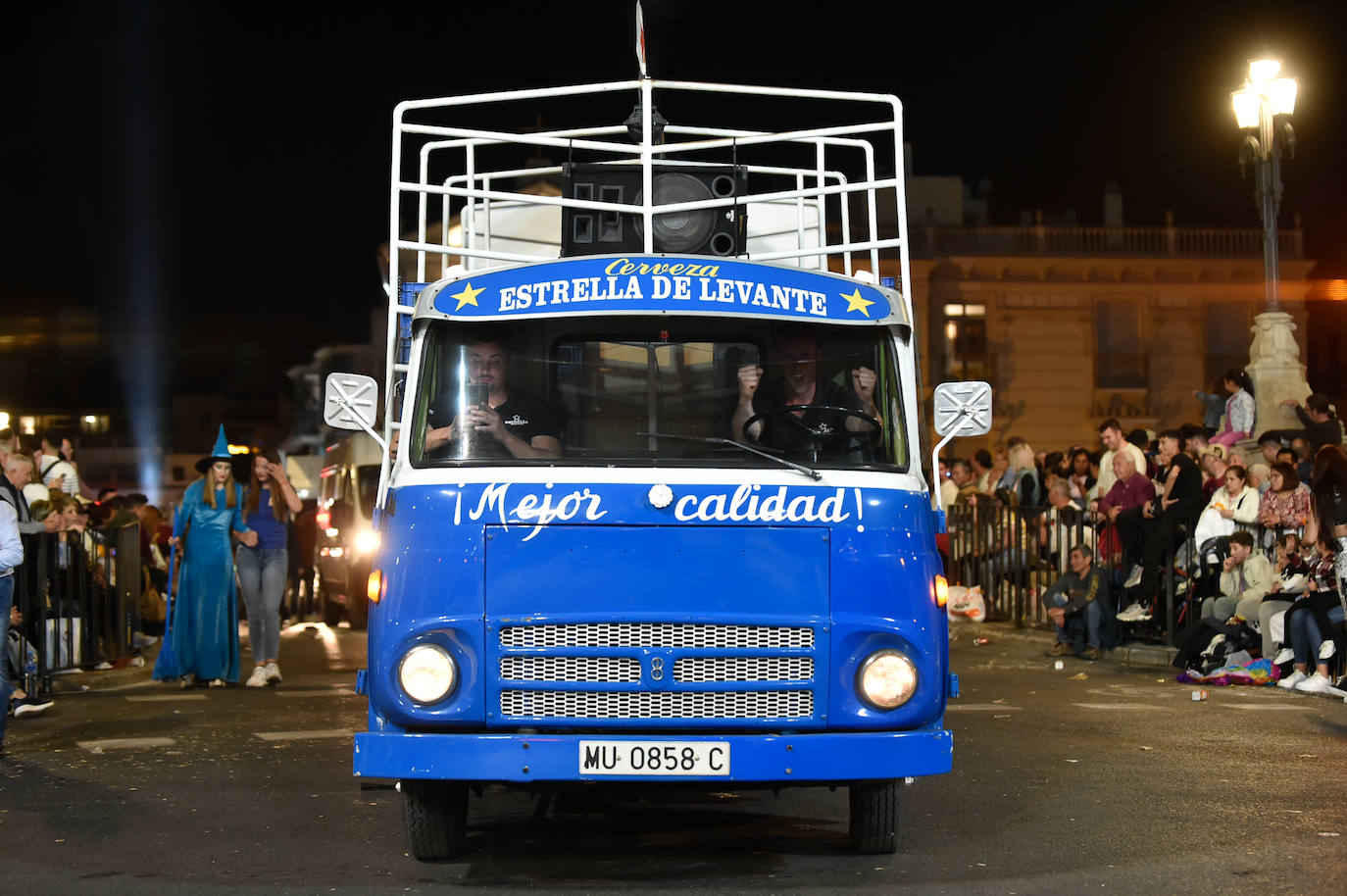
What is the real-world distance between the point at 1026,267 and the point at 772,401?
45.8 m

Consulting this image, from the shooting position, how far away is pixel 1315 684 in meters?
13.1

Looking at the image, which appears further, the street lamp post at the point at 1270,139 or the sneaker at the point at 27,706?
the street lamp post at the point at 1270,139

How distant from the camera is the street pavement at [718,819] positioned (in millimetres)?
6938

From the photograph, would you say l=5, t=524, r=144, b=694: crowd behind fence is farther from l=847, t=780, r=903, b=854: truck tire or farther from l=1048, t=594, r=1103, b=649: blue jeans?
l=1048, t=594, r=1103, b=649: blue jeans

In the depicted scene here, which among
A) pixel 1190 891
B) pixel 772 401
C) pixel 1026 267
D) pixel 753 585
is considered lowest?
pixel 1190 891

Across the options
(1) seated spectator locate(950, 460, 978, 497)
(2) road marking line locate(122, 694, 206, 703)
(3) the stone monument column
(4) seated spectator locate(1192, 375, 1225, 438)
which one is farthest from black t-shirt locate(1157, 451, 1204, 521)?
(2) road marking line locate(122, 694, 206, 703)

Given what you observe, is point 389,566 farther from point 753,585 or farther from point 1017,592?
point 1017,592

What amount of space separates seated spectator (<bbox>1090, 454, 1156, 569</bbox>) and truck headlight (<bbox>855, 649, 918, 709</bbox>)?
394 inches

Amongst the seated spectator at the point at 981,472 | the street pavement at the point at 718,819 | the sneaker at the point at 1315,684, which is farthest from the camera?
the seated spectator at the point at 981,472

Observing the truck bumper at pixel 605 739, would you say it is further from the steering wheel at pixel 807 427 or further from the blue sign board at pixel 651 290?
the blue sign board at pixel 651 290

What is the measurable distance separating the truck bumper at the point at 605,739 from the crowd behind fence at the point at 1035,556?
30.0 ft

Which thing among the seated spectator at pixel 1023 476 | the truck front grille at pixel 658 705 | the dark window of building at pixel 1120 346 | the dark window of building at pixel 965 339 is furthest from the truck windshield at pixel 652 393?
the dark window of building at pixel 1120 346

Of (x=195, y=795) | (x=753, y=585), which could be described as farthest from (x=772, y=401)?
(x=195, y=795)

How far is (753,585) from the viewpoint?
22.1 feet
